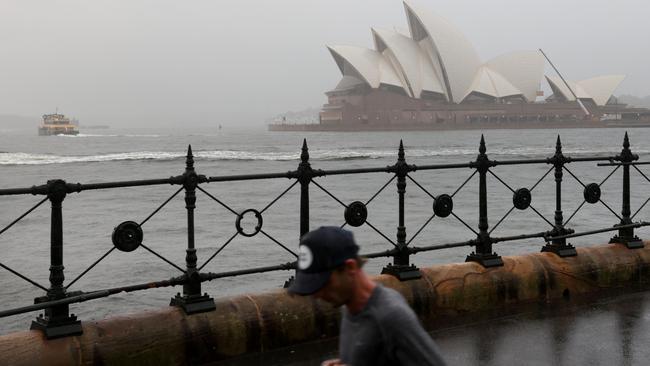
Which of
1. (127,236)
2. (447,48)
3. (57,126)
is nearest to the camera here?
(127,236)

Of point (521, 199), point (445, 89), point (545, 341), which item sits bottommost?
point (545, 341)

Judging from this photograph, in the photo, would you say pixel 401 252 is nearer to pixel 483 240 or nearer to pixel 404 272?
pixel 404 272

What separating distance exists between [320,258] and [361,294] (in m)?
0.18

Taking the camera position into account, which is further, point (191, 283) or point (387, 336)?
point (191, 283)

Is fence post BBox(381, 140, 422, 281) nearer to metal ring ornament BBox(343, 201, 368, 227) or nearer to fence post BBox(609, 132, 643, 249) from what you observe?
metal ring ornament BBox(343, 201, 368, 227)

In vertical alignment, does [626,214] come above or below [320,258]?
below

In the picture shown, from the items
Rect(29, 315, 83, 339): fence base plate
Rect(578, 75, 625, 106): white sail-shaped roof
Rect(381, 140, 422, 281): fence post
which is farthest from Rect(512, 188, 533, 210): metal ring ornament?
Rect(578, 75, 625, 106): white sail-shaped roof

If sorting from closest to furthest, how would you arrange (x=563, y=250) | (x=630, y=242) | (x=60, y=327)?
1. (x=60, y=327)
2. (x=563, y=250)
3. (x=630, y=242)

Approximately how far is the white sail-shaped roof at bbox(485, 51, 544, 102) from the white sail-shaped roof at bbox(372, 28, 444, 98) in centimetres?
1130

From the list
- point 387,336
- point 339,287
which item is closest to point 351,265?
point 339,287

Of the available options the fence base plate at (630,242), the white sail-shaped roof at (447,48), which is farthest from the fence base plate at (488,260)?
the white sail-shaped roof at (447,48)

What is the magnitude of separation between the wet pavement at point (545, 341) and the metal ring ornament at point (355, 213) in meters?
1.04

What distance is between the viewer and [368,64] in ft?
362

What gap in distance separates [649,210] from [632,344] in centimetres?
1760
